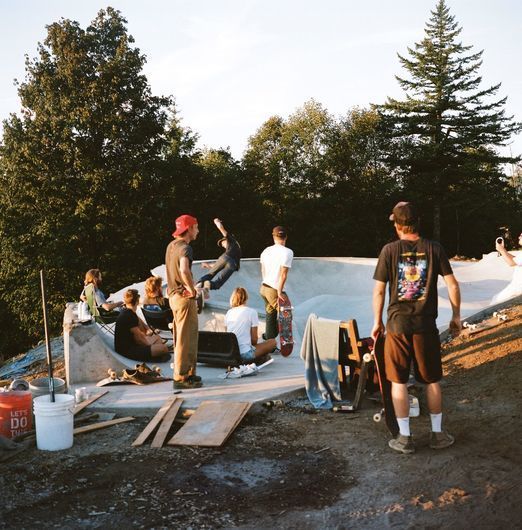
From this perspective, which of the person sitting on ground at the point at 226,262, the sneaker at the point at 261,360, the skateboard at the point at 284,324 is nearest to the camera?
the sneaker at the point at 261,360

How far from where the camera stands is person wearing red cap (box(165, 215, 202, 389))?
6.23m

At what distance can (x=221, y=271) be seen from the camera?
12312 mm

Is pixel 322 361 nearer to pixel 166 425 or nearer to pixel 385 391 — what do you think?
pixel 385 391

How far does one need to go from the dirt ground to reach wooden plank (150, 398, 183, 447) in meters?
0.11

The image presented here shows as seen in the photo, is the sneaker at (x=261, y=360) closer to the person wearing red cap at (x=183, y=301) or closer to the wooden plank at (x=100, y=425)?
the person wearing red cap at (x=183, y=301)

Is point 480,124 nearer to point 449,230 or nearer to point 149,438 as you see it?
point 449,230

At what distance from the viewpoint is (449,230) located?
36.8 meters

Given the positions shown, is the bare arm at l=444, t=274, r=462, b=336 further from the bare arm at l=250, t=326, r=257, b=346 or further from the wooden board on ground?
the bare arm at l=250, t=326, r=257, b=346

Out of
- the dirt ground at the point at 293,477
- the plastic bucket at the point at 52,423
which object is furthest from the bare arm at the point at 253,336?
the plastic bucket at the point at 52,423

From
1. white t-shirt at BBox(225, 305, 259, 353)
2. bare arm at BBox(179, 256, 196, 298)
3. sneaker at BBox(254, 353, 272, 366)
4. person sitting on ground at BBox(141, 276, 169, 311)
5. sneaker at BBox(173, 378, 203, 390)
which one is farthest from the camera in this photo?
person sitting on ground at BBox(141, 276, 169, 311)

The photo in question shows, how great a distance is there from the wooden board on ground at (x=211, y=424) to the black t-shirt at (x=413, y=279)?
1.72 metres

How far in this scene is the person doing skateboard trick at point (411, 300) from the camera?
4262 mm

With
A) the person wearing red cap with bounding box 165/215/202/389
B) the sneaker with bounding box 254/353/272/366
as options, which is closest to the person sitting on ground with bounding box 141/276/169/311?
the sneaker with bounding box 254/353/272/366

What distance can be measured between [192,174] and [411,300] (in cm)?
3088
